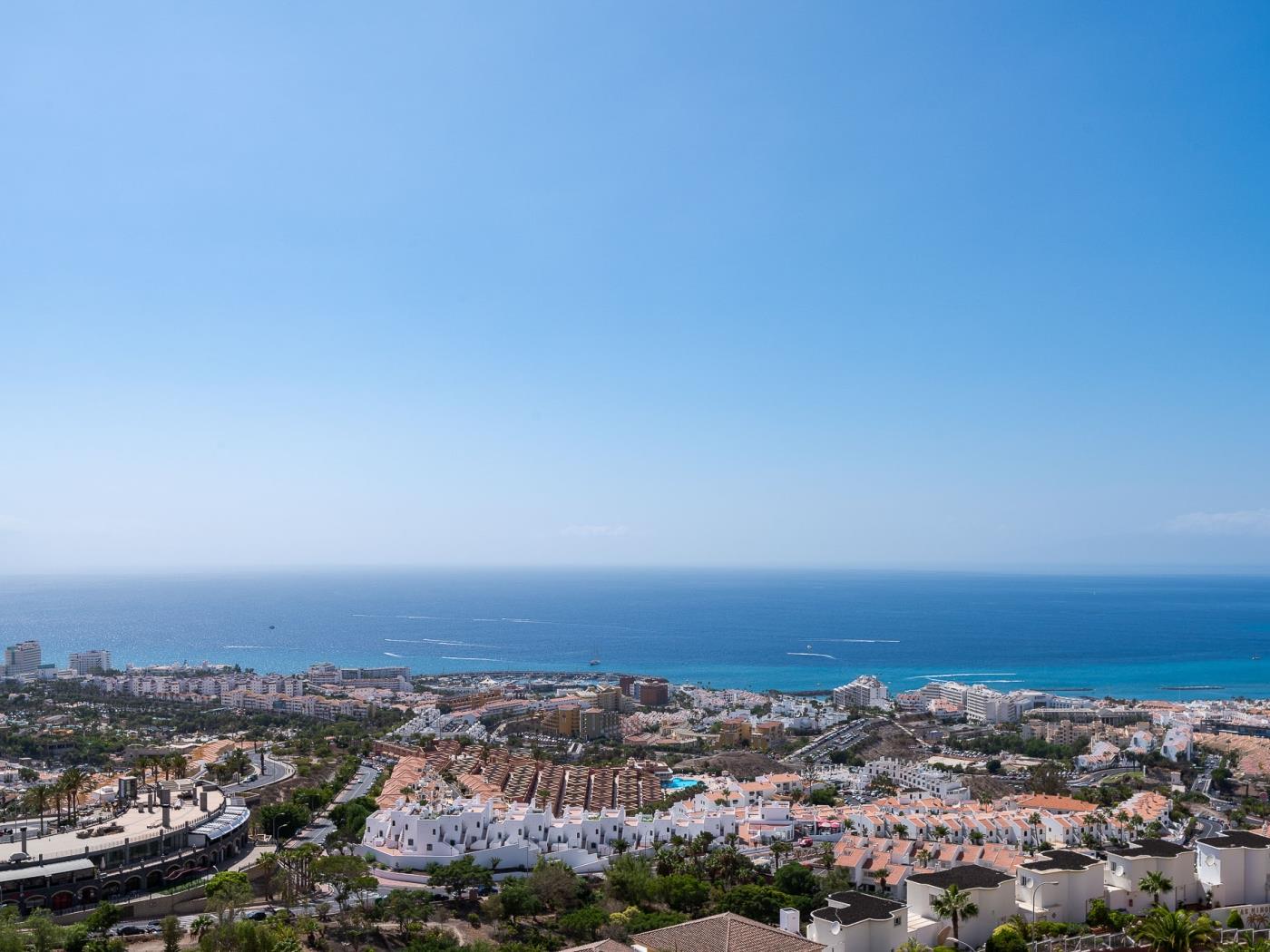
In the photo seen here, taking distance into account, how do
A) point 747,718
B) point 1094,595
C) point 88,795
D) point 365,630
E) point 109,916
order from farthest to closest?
point 1094,595
point 365,630
point 747,718
point 88,795
point 109,916

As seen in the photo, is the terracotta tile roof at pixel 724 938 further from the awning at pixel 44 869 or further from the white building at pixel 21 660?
the white building at pixel 21 660

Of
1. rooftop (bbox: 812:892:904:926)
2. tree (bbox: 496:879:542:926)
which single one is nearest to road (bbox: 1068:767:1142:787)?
rooftop (bbox: 812:892:904:926)

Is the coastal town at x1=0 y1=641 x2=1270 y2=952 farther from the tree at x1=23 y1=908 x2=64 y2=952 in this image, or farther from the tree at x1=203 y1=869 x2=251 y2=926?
the tree at x1=23 y1=908 x2=64 y2=952

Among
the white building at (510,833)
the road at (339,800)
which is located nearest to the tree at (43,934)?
the white building at (510,833)

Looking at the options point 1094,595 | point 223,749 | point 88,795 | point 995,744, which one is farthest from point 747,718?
point 1094,595

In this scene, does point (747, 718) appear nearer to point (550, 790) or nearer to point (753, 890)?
point (550, 790)

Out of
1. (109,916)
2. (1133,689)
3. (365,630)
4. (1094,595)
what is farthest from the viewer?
(1094,595)
